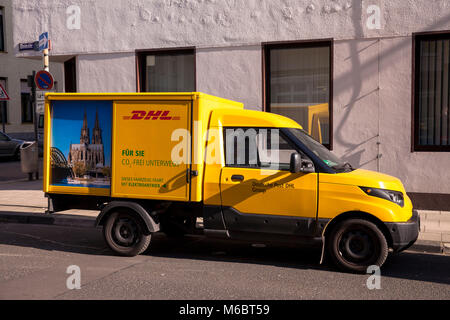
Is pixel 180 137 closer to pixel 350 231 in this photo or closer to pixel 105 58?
pixel 350 231

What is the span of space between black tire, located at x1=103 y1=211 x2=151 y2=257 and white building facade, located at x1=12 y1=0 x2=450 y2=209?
18.3 feet

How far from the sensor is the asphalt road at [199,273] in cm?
541

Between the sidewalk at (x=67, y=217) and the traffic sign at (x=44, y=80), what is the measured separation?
2499mm

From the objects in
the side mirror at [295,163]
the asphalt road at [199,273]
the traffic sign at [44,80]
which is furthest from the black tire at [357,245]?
the traffic sign at [44,80]

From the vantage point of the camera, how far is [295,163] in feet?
20.3

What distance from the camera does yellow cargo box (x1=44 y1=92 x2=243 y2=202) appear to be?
22.0 feet

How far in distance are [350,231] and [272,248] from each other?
1704mm

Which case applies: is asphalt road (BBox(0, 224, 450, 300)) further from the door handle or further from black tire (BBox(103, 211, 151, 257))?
the door handle

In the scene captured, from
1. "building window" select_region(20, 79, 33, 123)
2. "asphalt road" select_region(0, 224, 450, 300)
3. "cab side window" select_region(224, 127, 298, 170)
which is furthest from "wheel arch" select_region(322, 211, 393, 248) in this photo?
"building window" select_region(20, 79, 33, 123)

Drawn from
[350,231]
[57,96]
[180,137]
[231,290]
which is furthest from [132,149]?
[350,231]

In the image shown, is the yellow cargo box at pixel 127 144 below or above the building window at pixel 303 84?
below

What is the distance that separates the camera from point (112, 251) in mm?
7168

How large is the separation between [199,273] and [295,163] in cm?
172
